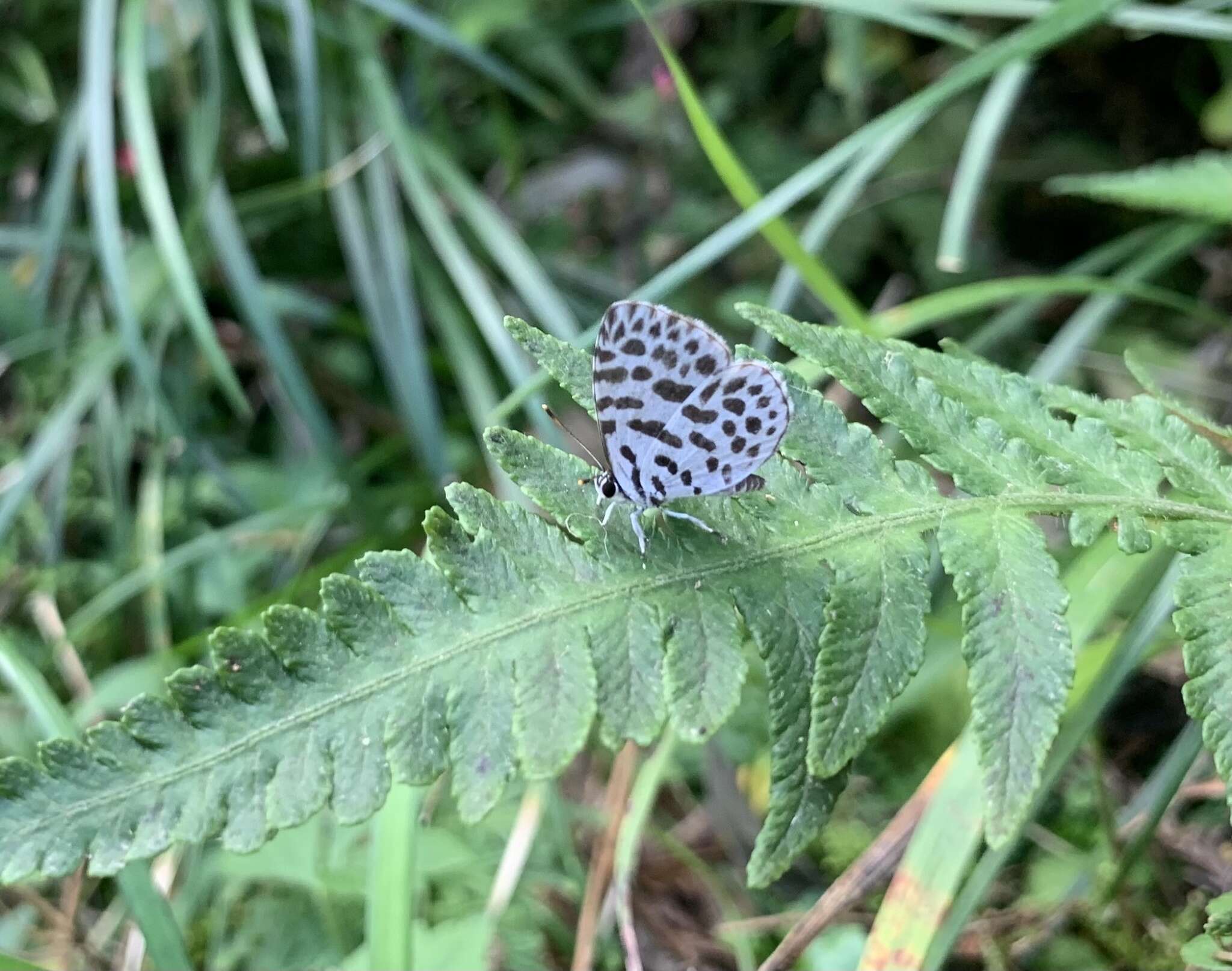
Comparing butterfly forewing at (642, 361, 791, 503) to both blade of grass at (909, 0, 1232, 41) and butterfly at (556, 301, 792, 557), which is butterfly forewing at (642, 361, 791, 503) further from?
blade of grass at (909, 0, 1232, 41)

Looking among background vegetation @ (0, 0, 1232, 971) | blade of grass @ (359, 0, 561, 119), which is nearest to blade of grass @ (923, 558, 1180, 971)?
background vegetation @ (0, 0, 1232, 971)

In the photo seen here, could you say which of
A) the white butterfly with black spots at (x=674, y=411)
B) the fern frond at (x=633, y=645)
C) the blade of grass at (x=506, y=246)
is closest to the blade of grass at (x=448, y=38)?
the blade of grass at (x=506, y=246)

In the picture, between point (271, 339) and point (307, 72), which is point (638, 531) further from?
point (307, 72)

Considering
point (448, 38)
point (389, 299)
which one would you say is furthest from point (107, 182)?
point (448, 38)

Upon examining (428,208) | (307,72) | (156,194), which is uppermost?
(307,72)

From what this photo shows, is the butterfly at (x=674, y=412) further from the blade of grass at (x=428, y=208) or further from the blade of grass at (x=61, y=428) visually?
the blade of grass at (x=61, y=428)

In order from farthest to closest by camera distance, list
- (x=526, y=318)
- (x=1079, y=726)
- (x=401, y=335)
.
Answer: (x=526, y=318)
(x=401, y=335)
(x=1079, y=726)

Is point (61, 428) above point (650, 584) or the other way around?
above
